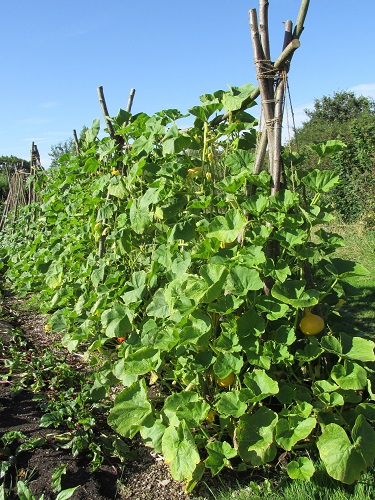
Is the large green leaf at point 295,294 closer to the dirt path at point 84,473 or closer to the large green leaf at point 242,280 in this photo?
the large green leaf at point 242,280

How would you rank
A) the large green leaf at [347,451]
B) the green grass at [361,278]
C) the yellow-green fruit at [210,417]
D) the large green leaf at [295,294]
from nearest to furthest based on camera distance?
the large green leaf at [347,451] < the large green leaf at [295,294] < the yellow-green fruit at [210,417] < the green grass at [361,278]

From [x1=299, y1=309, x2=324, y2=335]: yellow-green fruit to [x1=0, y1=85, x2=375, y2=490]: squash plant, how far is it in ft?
0.10

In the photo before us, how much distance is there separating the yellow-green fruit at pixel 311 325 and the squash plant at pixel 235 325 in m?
0.03

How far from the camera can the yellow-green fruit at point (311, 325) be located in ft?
6.79

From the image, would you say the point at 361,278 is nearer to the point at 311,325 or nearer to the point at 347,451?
the point at 311,325

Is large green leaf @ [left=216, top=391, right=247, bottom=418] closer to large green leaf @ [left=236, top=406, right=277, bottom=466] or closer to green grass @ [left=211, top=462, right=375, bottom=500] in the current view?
large green leaf @ [left=236, top=406, right=277, bottom=466]

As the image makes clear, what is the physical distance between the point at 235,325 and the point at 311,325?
1.14 feet

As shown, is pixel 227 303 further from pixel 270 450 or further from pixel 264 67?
pixel 264 67

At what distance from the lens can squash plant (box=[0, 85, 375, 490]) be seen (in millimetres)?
1924

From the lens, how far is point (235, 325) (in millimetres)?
1967

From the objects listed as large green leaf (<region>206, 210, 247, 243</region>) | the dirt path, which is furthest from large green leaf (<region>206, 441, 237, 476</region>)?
large green leaf (<region>206, 210, 247, 243</region>)

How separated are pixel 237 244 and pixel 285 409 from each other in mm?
725

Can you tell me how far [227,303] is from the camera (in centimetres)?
196

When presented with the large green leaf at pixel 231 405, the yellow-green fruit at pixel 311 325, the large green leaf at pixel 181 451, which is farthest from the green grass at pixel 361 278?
the large green leaf at pixel 181 451
